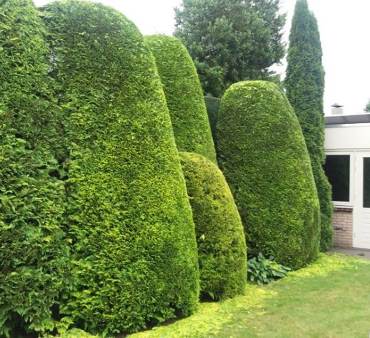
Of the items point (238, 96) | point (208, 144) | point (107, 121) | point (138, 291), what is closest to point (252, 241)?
point (208, 144)

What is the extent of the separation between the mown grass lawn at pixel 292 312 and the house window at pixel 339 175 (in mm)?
3527

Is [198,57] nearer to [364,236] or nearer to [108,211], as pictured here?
[364,236]

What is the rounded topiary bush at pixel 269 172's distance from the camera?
7.62 meters

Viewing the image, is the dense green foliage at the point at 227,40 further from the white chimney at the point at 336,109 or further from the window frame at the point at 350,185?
the window frame at the point at 350,185

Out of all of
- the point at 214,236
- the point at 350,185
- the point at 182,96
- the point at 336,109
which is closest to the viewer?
the point at 214,236

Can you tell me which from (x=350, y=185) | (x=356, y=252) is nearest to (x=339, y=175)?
(x=350, y=185)

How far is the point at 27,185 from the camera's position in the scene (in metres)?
4.05

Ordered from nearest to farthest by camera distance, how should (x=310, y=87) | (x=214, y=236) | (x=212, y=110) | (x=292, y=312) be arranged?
1. (x=292, y=312)
2. (x=214, y=236)
3. (x=212, y=110)
4. (x=310, y=87)

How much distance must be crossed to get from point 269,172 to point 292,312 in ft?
9.98

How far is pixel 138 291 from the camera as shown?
4.46 metres

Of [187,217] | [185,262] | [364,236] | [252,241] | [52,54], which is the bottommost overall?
[364,236]

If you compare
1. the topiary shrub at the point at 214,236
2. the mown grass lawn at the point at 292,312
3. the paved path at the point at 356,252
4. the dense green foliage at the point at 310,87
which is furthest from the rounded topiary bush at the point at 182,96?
the paved path at the point at 356,252

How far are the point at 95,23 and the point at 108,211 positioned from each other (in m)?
2.16

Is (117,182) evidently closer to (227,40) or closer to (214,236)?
(214,236)
